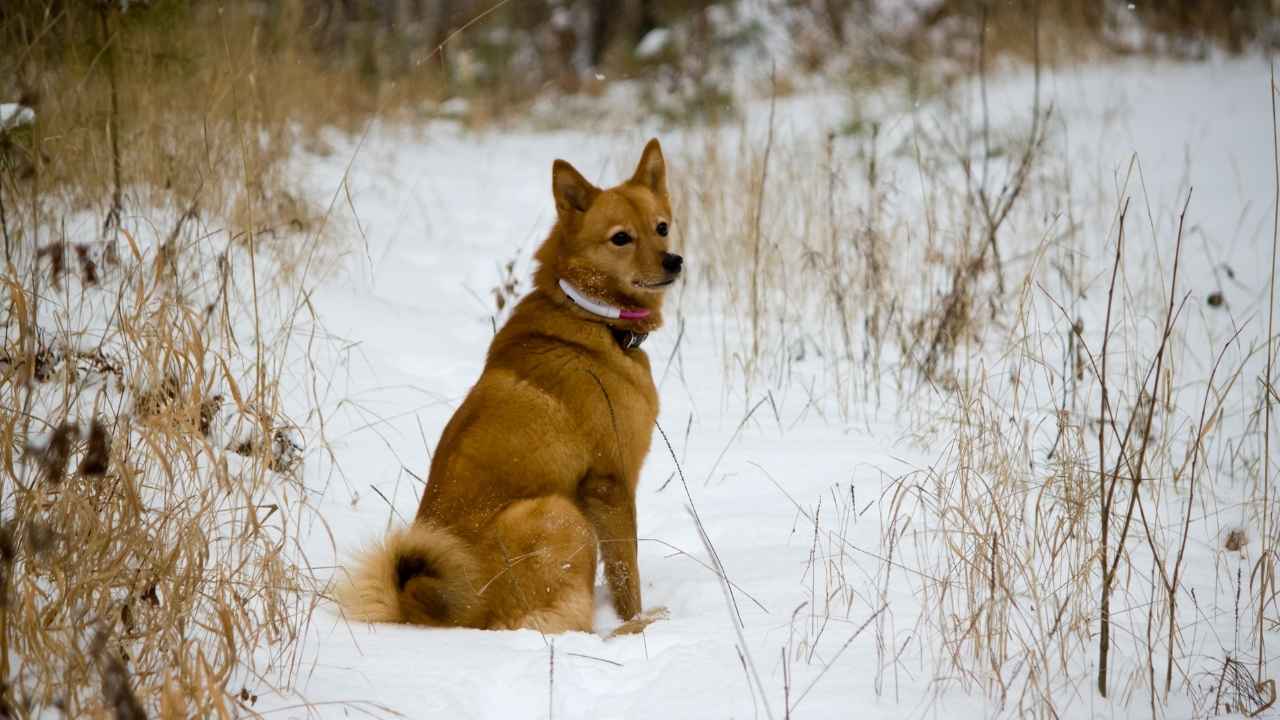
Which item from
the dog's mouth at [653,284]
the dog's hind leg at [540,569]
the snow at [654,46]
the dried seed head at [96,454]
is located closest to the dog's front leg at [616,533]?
the dog's hind leg at [540,569]

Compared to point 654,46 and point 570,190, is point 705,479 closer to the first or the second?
Answer: point 570,190

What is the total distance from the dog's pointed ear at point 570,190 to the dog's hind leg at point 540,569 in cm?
114

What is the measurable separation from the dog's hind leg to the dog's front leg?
6.8 inches

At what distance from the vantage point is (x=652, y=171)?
11.6ft

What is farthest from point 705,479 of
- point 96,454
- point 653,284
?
point 96,454

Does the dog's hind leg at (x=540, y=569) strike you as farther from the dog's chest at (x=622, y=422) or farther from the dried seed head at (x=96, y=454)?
the dried seed head at (x=96, y=454)

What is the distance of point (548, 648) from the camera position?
7.64 feet

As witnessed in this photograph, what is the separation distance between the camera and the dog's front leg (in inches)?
109

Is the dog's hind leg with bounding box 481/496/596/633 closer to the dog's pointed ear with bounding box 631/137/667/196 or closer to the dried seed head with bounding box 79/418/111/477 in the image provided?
the dried seed head with bounding box 79/418/111/477

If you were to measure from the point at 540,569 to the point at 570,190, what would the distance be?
140 centimetres

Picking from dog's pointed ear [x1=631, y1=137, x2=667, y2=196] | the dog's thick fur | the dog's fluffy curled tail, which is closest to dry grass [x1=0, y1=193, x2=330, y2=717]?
the dog's fluffy curled tail

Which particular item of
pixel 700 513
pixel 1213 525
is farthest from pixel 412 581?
pixel 1213 525

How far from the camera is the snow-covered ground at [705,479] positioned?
214cm

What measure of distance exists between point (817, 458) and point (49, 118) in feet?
12.7
